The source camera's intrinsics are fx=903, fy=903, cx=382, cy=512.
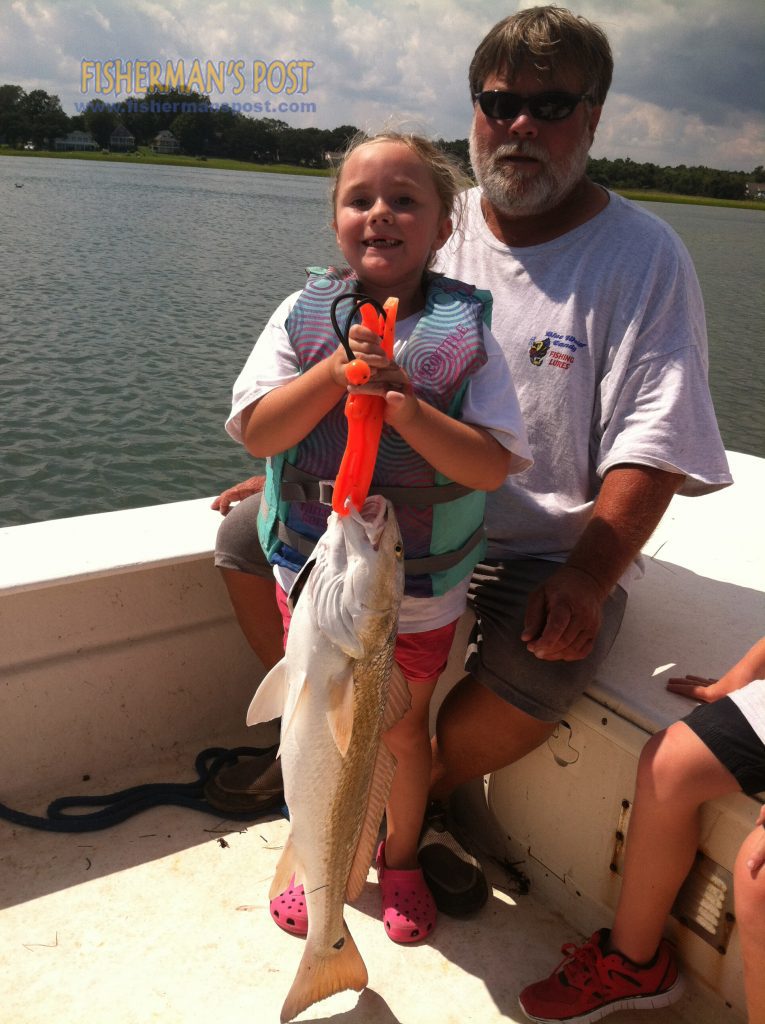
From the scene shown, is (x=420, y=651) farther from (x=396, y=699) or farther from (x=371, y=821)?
(x=371, y=821)

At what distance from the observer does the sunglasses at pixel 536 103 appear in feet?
9.71

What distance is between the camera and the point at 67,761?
3229 mm

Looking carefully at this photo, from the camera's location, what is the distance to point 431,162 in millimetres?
2389

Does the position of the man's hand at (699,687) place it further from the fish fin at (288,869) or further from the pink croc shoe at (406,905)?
the fish fin at (288,869)

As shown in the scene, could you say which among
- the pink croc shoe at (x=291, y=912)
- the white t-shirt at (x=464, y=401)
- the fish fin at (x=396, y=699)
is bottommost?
the pink croc shoe at (x=291, y=912)

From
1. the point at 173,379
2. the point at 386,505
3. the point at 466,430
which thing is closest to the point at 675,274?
the point at 466,430

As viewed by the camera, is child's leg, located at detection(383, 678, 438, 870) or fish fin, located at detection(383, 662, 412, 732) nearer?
fish fin, located at detection(383, 662, 412, 732)

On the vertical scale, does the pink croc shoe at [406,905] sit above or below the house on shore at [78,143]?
above

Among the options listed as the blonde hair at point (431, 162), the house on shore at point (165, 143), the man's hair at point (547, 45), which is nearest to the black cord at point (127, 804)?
the blonde hair at point (431, 162)

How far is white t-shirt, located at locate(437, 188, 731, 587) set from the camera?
2760 mm

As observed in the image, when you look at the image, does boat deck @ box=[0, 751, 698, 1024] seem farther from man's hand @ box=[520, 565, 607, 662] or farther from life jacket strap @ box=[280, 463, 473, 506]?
life jacket strap @ box=[280, 463, 473, 506]

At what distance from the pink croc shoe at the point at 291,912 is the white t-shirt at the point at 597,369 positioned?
1.23 metres

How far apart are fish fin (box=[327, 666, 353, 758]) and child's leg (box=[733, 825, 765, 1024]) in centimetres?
93

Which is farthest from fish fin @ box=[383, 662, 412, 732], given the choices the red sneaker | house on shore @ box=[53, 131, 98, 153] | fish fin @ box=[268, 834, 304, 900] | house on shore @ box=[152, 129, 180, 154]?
house on shore @ box=[53, 131, 98, 153]
